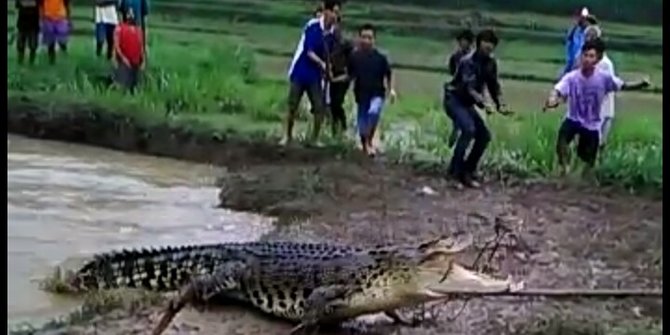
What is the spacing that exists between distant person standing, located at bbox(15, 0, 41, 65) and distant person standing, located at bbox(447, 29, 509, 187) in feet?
17.2

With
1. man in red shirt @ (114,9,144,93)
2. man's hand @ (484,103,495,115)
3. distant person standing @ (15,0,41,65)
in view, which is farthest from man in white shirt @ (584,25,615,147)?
distant person standing @ (15,0,41,65)

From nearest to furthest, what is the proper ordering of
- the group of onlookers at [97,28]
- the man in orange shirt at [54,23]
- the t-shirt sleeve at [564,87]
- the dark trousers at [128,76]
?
the t-shirt sleeve at [564,87] < the dark trousers at [128,76] < the group of onlookers at [97,28] < the man in orange shirt at [54,23]

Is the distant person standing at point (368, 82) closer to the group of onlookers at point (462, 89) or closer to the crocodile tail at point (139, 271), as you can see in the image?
the group of onlookers at point (462, 89)

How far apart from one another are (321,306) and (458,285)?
51 cm

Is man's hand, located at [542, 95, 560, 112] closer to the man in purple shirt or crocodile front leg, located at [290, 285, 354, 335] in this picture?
the man in purple shirt

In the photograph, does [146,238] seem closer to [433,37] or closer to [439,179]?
[439,179]

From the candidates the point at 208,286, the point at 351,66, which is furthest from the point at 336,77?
the point at 208,286

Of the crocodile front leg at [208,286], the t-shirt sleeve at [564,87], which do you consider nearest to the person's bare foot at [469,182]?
the t-shirt sleeve at [564,87]

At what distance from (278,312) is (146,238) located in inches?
76.3

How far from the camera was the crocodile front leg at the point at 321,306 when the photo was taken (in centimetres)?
628

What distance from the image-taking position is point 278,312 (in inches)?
260

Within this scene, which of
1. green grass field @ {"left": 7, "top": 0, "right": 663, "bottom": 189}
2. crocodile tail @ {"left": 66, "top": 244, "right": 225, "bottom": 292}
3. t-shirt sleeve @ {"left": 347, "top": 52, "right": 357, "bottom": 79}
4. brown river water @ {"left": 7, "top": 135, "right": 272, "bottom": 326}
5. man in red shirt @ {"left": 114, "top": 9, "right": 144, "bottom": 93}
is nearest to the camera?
crocodile tail @ {"left": 66, "top": 244, "right": 225, "bottom": 292}

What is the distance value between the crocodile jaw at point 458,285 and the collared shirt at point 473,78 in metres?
3.23

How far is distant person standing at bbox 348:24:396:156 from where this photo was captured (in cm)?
1012
